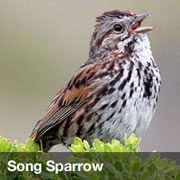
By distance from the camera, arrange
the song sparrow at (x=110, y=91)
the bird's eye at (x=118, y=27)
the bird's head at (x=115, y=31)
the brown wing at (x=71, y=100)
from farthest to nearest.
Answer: the bird's eye at (x=118, y=27) < the bird's head at (x=115, y=31) < the brown wing at (x=71, y=100) < the song sparrow at (x=110, y=91)

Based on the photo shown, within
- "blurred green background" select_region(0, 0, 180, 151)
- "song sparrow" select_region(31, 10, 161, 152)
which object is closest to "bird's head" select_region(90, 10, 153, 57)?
"song sparrow" select_region(31, 10, 161, 152)

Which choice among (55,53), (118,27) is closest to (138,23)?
(118,27)

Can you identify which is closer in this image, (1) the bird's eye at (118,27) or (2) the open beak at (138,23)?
(2) the open beak at (138,23)

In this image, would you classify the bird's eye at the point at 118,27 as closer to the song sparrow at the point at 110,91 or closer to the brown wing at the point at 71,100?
the song sparrow at the point at 110,91

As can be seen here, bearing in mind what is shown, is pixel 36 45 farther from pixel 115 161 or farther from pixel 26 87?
pixel 115 161

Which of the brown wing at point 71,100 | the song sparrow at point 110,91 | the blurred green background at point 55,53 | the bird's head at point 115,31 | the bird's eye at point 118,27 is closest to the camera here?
the song sparrow at point 110,91

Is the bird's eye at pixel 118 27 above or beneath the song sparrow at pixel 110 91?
above

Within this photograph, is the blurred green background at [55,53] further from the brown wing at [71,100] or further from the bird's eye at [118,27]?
the bird's eye at [118,27]

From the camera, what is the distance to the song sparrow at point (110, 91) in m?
5.77

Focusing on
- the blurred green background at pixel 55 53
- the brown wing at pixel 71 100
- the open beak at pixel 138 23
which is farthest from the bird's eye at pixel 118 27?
the blurred green background at pixel 55 53

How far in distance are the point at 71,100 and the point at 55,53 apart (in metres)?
5.44

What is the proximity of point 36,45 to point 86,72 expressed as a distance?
5.83m

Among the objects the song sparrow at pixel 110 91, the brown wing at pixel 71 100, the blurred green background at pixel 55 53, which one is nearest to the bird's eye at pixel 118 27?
the song sparrow at pixel 110 91

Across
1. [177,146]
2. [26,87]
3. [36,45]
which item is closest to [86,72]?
[177,146]
